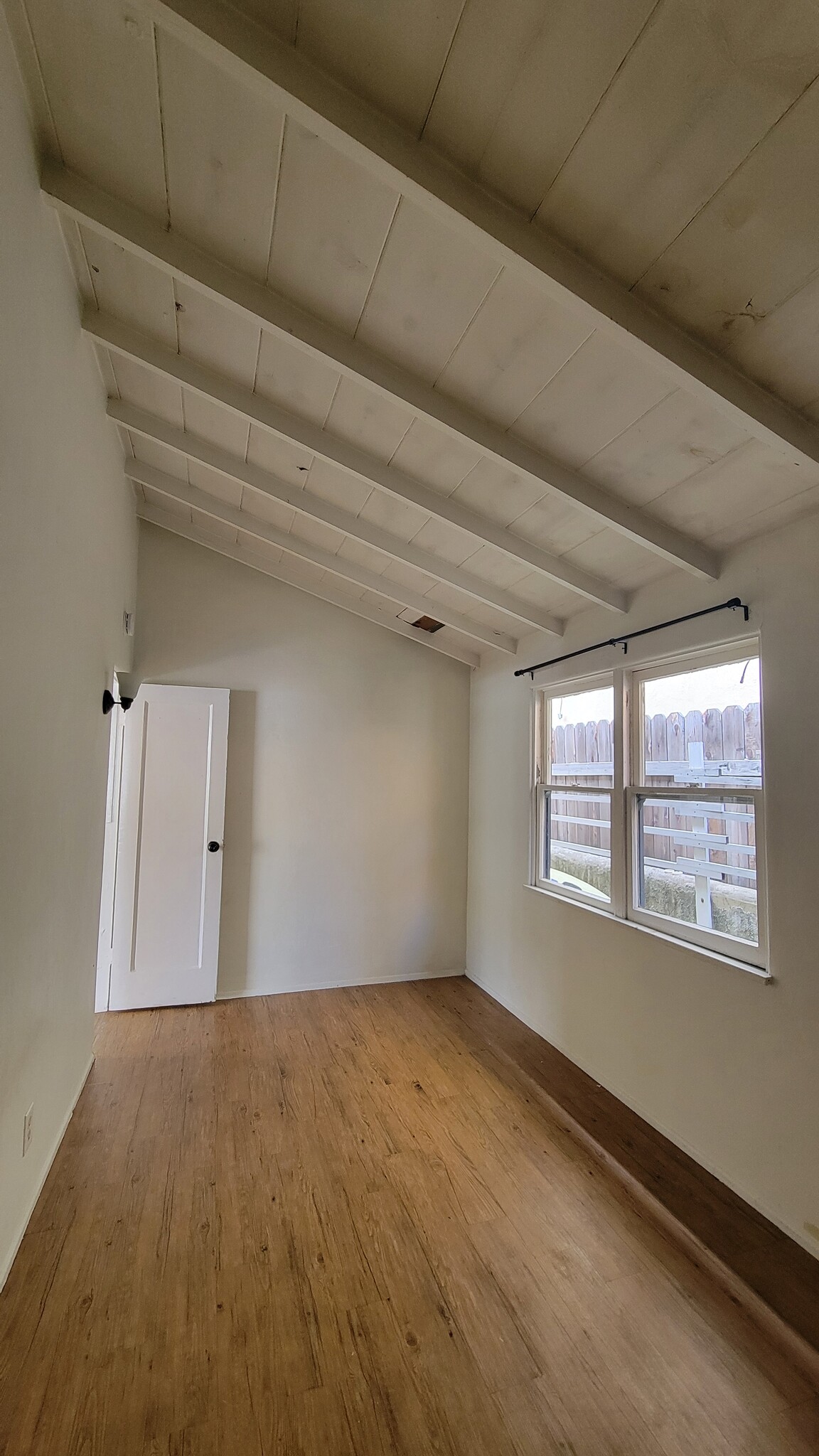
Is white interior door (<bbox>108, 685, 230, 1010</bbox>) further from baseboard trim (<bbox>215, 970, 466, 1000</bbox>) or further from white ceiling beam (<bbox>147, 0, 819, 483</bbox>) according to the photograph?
white ceiling beam (<bbox>147, 0, 819, 483</bbox>)

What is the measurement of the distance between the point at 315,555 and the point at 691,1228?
10.9 feet

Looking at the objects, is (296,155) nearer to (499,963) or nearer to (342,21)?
(342,21)

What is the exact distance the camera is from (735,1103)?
2.01 metres

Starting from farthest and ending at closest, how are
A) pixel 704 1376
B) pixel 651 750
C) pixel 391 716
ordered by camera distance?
pixel 391 716 < pixel 651 750 < pixel 704 1376

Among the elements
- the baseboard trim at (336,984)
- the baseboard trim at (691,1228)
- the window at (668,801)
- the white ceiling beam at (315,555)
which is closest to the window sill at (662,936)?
the window at (668,801)

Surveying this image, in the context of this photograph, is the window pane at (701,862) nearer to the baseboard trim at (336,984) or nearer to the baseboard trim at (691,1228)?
the baseboard trim at (691,1228)

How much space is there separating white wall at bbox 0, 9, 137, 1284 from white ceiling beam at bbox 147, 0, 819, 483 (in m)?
0.53

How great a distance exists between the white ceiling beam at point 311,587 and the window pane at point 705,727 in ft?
5.66

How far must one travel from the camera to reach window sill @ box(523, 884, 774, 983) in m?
1.99

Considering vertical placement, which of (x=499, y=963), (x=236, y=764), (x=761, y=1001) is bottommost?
(x=499, y=963)

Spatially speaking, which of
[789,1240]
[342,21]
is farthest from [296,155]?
[789,1240]

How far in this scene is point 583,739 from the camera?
311 cm

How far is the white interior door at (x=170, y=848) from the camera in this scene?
3.49 meters

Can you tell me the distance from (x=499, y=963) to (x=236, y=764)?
218cm
